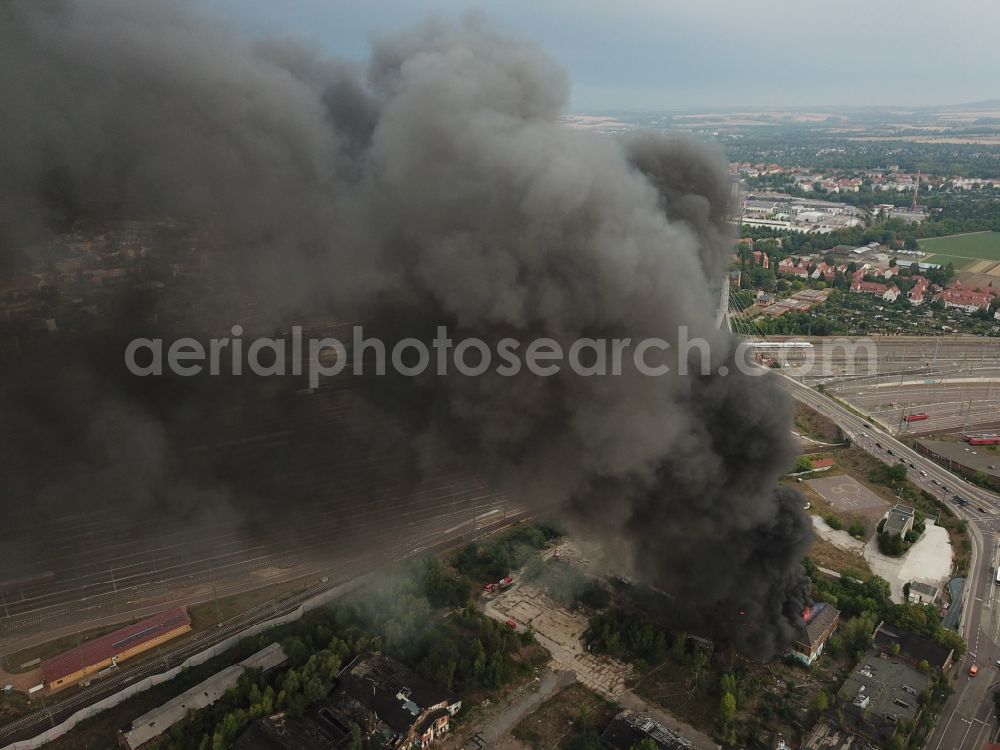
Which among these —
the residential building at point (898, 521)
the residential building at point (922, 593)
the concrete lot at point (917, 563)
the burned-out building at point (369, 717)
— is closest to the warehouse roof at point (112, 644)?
the burned-out building at point (369, 717)

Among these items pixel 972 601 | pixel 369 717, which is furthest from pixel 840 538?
pixel 369 717

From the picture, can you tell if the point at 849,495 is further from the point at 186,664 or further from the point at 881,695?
the point at 186,664

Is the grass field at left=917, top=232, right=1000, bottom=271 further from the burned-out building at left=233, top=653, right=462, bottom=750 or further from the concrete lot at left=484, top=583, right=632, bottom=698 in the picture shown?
the burned-out building at left=233, top=653, right=462, bottom=750

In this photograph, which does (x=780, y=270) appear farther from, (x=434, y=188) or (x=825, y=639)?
(x=434, y=188)

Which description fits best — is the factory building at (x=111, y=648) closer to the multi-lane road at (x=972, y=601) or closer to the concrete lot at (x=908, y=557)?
the multi-lane road at (x=972, y=601)

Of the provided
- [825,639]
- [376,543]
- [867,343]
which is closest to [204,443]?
[376,543]

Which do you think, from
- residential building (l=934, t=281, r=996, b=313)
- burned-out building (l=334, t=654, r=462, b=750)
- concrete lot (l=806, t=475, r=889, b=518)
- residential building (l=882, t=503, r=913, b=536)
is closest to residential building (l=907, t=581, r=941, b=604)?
residential building (l=882, t=503, r=913, b=536)

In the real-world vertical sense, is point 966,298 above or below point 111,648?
above
